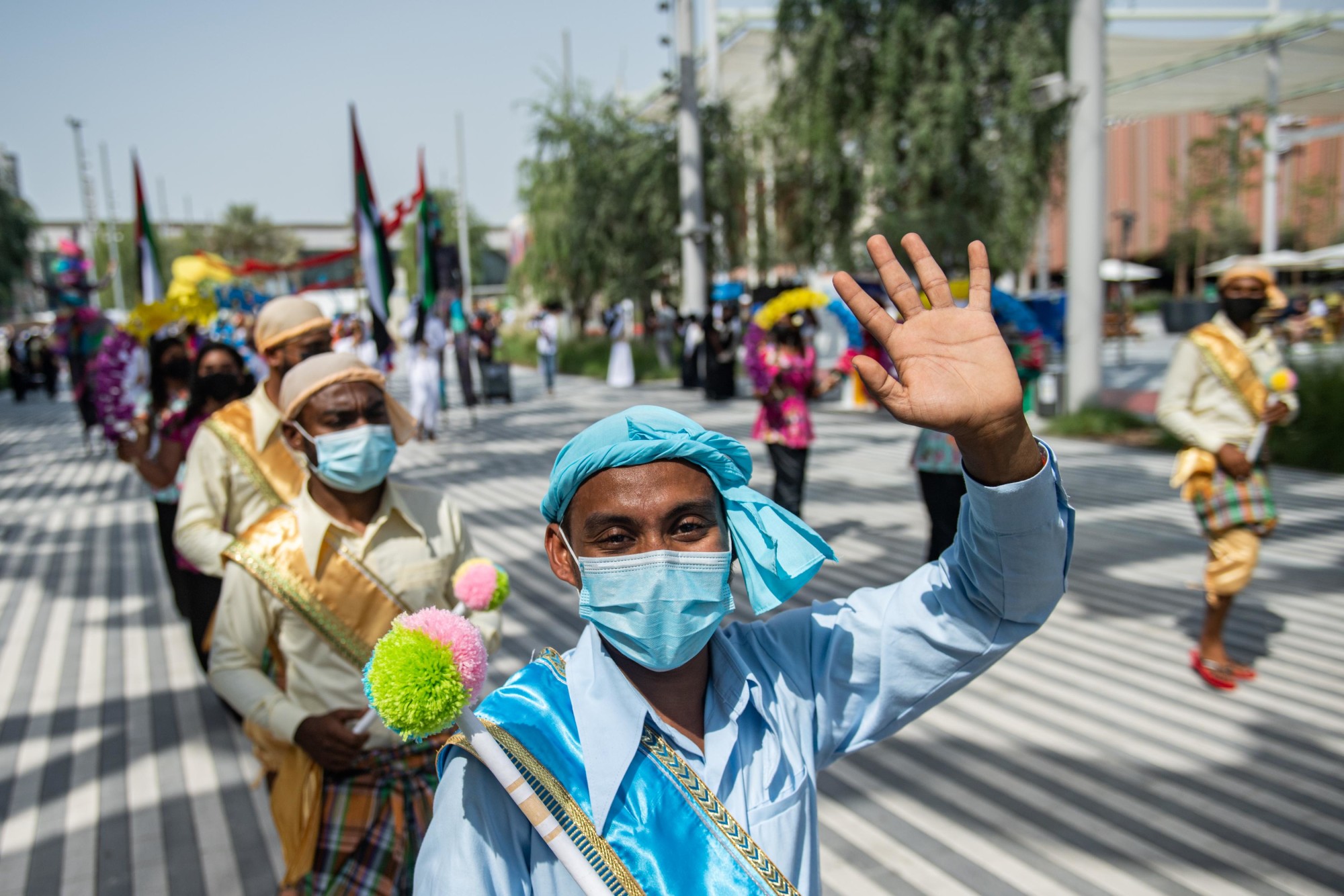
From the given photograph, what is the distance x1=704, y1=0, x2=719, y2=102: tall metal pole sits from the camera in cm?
2319

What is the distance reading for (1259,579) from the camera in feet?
21.6

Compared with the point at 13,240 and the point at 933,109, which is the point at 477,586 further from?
the point at 13,240

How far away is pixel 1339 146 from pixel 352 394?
218ft

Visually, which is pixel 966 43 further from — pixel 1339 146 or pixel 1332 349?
pixel 1339 146

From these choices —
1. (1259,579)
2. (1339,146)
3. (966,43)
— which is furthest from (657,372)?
(1339,146)

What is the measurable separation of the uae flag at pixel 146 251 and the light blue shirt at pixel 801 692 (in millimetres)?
8048

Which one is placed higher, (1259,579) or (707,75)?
(707,75)

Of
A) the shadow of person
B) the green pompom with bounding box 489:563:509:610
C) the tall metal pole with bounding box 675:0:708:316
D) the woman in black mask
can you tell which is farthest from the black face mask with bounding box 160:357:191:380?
the tall metal pole with bounding box 675:0:708:316

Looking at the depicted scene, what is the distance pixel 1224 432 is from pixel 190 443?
5.30 m

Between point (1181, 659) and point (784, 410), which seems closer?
point (1181, 659)

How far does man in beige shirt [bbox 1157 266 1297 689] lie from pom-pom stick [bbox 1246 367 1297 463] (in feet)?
0.03

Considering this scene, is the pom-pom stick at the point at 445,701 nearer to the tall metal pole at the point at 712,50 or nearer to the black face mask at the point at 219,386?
the black face mask at the point at 219,386

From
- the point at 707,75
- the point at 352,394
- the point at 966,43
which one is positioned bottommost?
the point at 352,394

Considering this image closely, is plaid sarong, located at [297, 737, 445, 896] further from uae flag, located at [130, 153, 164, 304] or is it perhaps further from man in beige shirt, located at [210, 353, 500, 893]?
uae flag, located at [130, 153, 164, 304]
